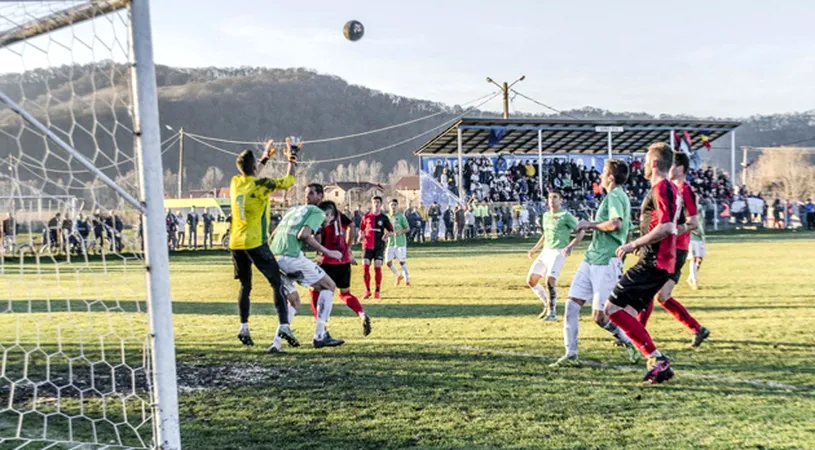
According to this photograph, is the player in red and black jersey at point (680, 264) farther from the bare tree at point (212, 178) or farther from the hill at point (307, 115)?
the bare tree at point (212, 178)

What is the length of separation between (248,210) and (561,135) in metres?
36.4

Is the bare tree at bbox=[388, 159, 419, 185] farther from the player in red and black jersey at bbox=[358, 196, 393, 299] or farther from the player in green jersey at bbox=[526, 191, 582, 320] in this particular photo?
the player in green jersey at bbox=[526, 191, 582, 320]

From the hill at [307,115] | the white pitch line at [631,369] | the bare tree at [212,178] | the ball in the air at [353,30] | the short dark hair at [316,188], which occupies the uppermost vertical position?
the hill at [307,115]

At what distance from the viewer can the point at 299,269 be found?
8.04m

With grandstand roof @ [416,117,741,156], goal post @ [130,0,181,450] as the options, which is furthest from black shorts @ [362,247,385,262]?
grandstand roof @ [416,117,741,156]

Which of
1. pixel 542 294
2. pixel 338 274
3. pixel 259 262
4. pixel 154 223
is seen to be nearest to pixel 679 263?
pixel 542 294

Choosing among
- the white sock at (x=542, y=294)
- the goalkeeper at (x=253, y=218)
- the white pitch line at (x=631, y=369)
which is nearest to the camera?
the white pitch line at (x=631, y=369)

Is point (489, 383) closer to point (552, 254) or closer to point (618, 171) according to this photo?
point (618, 171)

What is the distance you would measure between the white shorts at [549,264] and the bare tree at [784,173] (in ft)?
221

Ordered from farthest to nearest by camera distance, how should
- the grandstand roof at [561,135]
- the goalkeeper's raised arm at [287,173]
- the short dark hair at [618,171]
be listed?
the grandstand roof at [561,135], the goalkeeper's raised arm at [287,173], the short dark hair at [618,171]

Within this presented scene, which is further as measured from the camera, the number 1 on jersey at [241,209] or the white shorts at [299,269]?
the white shorts at [299,269]

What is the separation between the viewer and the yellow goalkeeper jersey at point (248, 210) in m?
7.59

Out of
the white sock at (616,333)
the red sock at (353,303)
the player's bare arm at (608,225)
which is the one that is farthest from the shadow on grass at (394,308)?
the player's bare arm at (608,225)

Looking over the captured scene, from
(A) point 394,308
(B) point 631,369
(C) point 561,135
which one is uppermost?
(C) point 561,135
